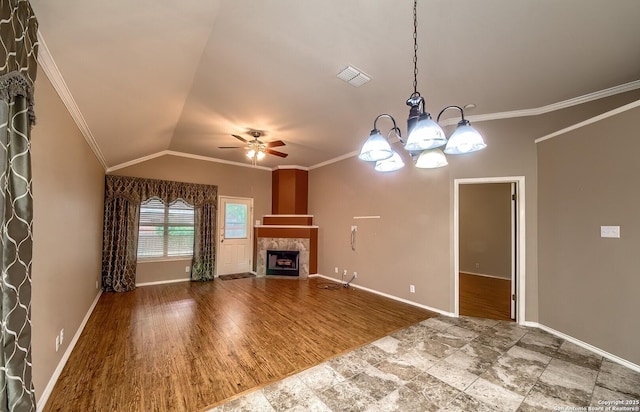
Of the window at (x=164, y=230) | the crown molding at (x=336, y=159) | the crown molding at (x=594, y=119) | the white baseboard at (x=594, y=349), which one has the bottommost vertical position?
the white baseboard at (x=594, y=349)

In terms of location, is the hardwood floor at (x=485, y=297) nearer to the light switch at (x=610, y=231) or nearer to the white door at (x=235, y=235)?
the light switch at (x=610, y=231)

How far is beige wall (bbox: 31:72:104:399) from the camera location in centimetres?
185

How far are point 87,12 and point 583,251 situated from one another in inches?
201

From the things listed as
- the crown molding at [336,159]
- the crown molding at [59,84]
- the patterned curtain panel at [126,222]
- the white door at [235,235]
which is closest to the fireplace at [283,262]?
the white door at [235,235]

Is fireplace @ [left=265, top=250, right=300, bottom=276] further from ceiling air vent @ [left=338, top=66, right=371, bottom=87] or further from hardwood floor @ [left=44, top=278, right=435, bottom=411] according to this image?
ceiling air vent @ [left=338, top=66, right=371, bottom=87]

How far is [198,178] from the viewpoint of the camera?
6.06 meters

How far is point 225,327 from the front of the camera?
11.2 ft

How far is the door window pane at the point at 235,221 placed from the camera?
652 cm

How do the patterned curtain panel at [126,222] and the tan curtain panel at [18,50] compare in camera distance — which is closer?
the tan curtain panel at [18,50]

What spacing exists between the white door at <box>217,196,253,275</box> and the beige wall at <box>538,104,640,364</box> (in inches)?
239

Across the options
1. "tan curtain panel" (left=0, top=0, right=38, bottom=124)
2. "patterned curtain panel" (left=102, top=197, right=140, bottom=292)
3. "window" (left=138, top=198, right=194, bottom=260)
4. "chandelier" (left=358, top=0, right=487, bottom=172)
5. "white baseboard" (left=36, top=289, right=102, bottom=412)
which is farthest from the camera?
"window" (left=138, top=198, right=194, bottom=260)

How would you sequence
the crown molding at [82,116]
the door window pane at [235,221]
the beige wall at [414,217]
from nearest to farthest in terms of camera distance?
the crown molding at [82,116]
the beige wall at [414,217]
the door window pane at [235,221]

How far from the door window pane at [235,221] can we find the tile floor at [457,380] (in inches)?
186

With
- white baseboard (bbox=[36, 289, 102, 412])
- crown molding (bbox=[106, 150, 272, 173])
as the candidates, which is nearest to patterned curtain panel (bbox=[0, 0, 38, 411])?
white baseboard (bbox=[36, 289, 102, 412])
